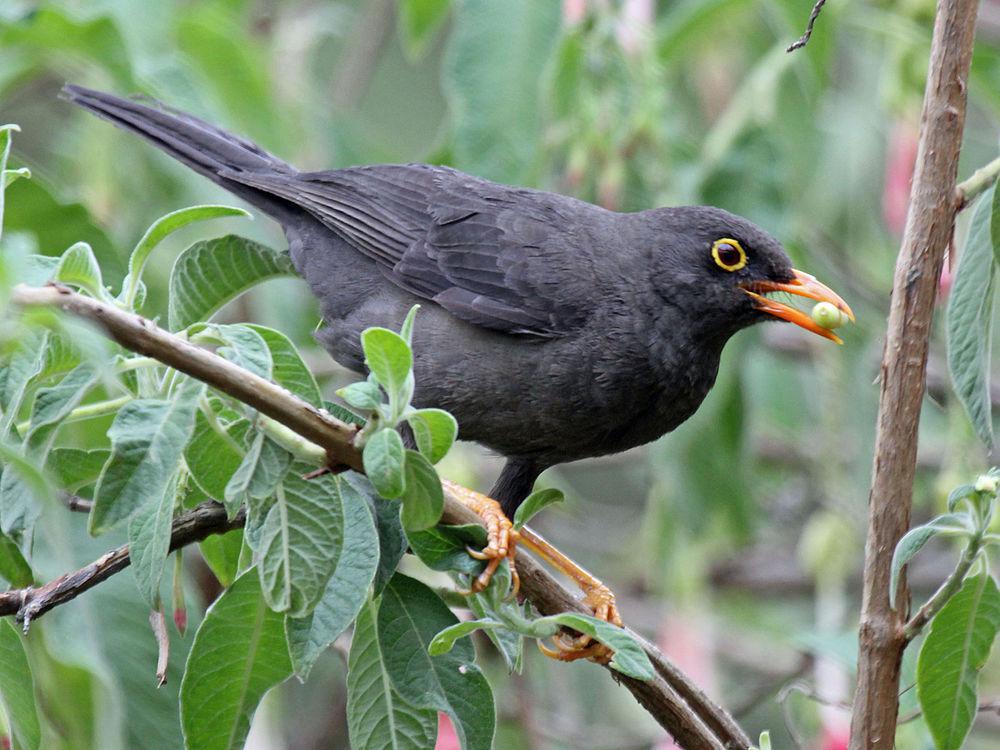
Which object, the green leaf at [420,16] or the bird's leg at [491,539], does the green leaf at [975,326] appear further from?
the green leaf at [420,16]

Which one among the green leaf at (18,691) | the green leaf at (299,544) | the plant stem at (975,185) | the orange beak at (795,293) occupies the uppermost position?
the orange beak at (795,293)

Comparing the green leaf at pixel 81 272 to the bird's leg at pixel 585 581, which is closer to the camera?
the green leaf at pixel 81 272

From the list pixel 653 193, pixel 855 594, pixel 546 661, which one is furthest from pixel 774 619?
pixel 653 193

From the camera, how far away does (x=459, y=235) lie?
4852 millimetres

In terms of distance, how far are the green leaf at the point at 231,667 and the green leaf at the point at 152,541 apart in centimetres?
21

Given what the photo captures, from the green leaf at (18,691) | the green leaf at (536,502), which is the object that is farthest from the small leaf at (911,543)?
the green leaf at (18,691)

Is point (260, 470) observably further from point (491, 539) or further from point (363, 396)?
point (491, 539)

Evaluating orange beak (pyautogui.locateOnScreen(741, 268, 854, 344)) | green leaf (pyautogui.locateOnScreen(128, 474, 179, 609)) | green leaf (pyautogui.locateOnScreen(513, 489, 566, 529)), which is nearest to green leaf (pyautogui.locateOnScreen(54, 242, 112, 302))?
green leaf (pyautogui.locateOnScreen(128, 474, 179, 609))

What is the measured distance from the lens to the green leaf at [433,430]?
2.40 metres

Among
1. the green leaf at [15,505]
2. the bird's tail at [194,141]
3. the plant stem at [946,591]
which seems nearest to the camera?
the green leaf at [15,505]

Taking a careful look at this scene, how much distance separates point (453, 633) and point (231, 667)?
544mm

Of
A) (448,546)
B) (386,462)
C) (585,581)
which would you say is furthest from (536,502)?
(585,581)

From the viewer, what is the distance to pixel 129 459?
2256 millimetres

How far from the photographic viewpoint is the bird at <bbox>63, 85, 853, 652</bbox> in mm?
4285
